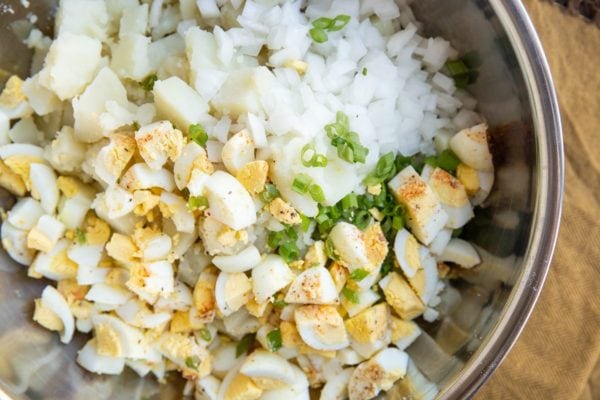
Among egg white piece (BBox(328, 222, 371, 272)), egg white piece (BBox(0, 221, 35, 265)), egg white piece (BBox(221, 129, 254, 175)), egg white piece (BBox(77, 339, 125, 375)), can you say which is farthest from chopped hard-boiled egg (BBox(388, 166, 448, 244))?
egg white piece (BBox(0, 221, 35, 265))

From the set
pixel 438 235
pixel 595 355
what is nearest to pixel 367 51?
pixel 438 235

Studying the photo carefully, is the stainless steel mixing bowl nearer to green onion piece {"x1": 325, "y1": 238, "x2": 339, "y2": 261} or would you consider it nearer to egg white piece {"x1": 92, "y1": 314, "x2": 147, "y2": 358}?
egg white piece {"x1": 92, "y1": 314, "x2": 147, "y2": 358}

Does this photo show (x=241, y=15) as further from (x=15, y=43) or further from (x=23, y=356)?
(x=23, y=356)

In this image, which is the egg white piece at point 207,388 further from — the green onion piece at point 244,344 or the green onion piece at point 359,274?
the green onion piece at point 359,274

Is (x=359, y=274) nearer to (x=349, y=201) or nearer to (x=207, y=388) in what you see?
(x=349, y=201)

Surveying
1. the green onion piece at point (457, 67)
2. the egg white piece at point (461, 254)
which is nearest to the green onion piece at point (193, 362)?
the egg white piece at point (461, 254)
